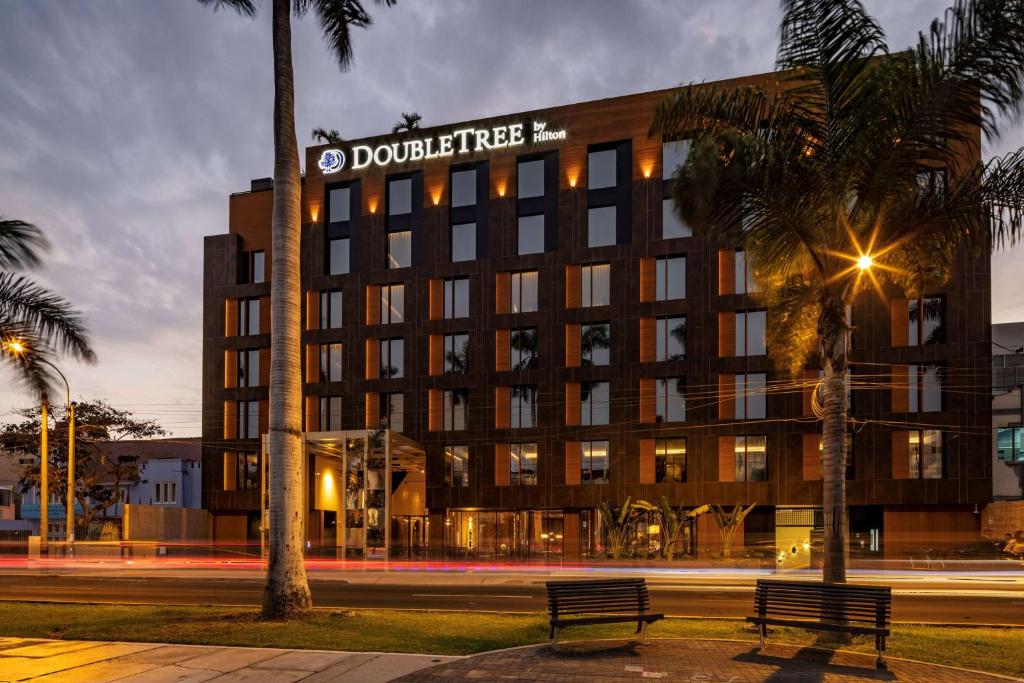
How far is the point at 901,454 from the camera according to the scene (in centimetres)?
4391

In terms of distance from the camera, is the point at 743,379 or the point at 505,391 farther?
the point at 505,391

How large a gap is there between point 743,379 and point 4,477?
7670 centimetres

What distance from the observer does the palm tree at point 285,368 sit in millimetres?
14828

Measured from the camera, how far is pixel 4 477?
86375 mm

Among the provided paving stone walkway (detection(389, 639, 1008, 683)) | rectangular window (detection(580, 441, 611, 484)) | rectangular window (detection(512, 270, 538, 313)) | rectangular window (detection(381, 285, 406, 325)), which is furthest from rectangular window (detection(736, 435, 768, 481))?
paving stone walkway (detection(389, 639, 1008, 683))

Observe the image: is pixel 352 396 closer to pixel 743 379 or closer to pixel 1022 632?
pixel 743 379

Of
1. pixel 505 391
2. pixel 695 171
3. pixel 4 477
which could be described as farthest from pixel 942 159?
pixel 4 477

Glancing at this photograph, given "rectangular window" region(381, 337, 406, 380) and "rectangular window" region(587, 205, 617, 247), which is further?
"rectangular window" region(381, 337, 406, 380)

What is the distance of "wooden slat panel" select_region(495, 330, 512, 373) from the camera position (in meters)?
50.8

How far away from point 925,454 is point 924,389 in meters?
3.33

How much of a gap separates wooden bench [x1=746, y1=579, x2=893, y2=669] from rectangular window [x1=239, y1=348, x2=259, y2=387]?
164ft

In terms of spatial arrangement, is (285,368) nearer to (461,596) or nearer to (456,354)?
(461,596)

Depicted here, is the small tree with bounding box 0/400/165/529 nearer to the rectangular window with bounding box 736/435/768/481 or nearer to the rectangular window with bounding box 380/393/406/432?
the rectangular window with bounding box 380/393/406/432

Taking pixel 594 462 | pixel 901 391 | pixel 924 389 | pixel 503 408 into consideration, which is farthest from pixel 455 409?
pixel 924 389
